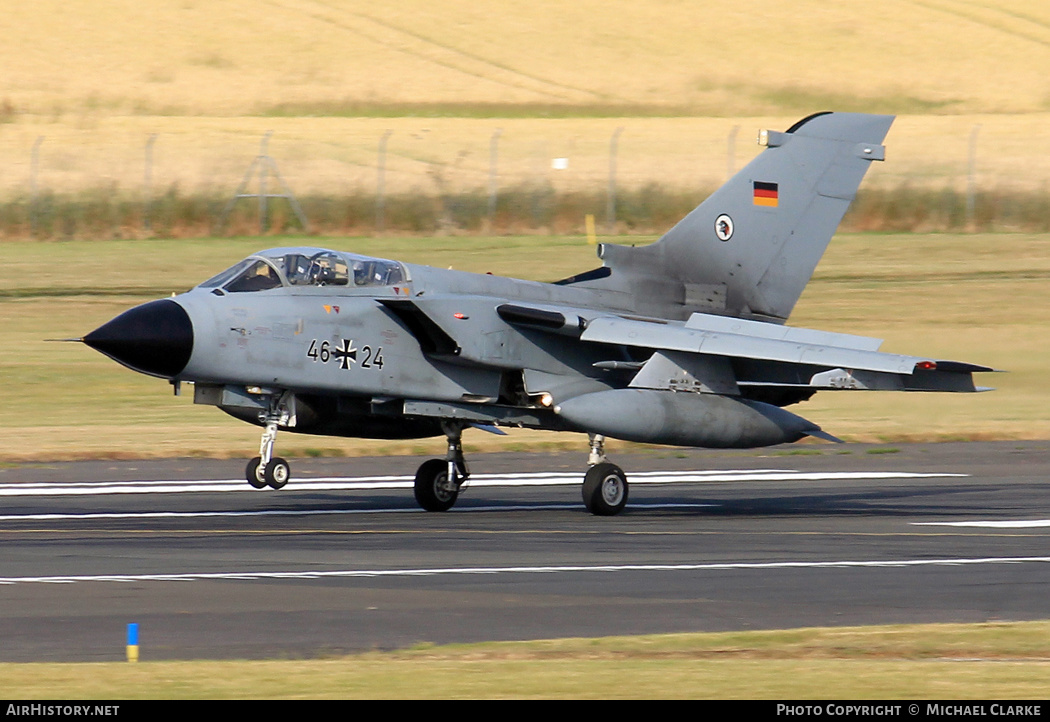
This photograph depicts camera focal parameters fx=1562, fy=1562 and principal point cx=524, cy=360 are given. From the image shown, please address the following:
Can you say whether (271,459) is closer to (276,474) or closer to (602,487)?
(276,474)

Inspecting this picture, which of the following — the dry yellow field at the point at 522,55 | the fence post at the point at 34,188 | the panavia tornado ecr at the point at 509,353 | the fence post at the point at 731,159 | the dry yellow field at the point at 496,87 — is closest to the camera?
the panavia tornado ecr at the point at 509,353

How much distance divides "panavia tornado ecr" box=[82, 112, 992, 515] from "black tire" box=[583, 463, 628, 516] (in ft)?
0.07

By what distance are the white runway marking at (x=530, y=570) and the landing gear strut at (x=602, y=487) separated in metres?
4.11

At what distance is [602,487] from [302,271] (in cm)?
431

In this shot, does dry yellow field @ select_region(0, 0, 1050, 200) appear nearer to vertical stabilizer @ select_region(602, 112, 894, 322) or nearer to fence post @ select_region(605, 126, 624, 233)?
fence post @ select_region(605, 126, 624, 233)

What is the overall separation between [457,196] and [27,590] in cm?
3521

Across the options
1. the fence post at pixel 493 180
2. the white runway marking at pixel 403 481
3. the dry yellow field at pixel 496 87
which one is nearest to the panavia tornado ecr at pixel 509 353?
the white runway marking at pixel 403 481

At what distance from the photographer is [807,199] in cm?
2081

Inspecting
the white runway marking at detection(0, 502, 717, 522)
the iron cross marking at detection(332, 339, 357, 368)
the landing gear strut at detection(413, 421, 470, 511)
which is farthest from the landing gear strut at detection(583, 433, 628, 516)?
the iron cross marking at detection(332, 339, 357, 368)

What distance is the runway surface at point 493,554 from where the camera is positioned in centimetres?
1122

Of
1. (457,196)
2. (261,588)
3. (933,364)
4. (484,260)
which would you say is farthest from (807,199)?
(457,196)

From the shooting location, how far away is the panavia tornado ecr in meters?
16.9

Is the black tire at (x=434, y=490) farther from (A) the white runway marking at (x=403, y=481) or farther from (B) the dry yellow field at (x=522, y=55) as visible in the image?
(B) the dry yellow field at (x=522, y=55)

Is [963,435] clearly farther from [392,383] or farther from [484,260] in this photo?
[484,260]
